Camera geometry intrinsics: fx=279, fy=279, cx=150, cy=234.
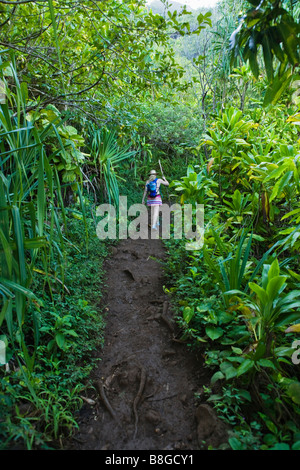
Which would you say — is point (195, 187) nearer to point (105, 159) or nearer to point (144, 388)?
point (105, 159)

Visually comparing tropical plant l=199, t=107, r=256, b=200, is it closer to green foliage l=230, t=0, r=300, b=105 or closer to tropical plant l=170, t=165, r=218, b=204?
tropical plant l=170, t=165, r=218, b=204

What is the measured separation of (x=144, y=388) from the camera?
1.80 m

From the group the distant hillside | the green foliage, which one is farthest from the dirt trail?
the distant hillside

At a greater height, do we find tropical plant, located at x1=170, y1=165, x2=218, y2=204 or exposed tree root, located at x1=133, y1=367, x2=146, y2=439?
tropical plant, located at x1=170, y1=165, x2=218, y2=204

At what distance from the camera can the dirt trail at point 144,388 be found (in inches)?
57.3

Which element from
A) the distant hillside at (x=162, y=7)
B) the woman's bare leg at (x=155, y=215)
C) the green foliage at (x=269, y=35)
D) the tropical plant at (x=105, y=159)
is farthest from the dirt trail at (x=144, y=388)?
the distant hillside at (x=162, y=7)

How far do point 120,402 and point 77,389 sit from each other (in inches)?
10.9

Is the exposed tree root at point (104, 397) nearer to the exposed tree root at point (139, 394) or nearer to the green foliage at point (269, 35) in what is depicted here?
the exposed tree root at point (139, 394)

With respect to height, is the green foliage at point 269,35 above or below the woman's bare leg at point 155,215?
above

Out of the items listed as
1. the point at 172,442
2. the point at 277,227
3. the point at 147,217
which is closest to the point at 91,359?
the point at 172,442

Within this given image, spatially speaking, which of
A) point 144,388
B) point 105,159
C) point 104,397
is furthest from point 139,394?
point 105,159

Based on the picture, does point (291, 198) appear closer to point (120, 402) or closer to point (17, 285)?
point (120, 402)

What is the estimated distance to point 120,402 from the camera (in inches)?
67.8

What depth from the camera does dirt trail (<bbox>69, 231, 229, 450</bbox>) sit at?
1.46 meters
